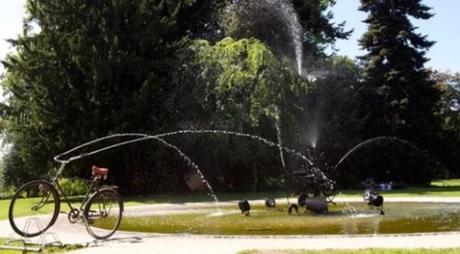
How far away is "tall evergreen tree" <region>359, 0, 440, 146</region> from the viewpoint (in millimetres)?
37625

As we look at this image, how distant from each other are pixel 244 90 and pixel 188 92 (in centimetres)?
288

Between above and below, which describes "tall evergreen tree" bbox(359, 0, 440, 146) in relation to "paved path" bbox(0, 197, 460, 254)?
above

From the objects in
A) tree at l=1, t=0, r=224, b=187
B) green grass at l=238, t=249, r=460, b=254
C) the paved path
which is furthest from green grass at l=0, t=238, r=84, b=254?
tree at l=1, t=0, r=224, b=187

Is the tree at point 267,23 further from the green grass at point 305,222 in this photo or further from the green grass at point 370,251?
the green grass at point 370,251

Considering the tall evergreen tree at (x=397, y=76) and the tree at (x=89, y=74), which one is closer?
the tree at (x=89, y=74)

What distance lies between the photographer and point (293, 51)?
3722 centimetres

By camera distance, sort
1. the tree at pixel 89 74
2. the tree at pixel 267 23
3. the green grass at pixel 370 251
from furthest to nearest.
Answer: the tree at pixel 267 23 → the tree at pixel 89 74 → the green grass at pixel 370 251

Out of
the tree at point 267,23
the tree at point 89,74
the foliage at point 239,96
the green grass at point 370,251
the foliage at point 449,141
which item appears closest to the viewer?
the green grass at point 370,251

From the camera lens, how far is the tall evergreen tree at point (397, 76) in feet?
123

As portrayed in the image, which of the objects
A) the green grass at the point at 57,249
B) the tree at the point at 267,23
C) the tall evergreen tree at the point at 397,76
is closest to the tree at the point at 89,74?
the tree at the point at 267,23

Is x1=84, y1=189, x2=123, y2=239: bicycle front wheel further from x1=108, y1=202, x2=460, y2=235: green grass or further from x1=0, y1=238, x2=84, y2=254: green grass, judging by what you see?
x1=108, y1=202, x2=460, y2=235: green grass

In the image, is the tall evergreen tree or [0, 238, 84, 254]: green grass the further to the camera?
the tall evergreen tree

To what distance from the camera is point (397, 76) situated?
3781 centimetres

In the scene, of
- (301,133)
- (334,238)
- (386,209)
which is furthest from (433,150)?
(334,238)
